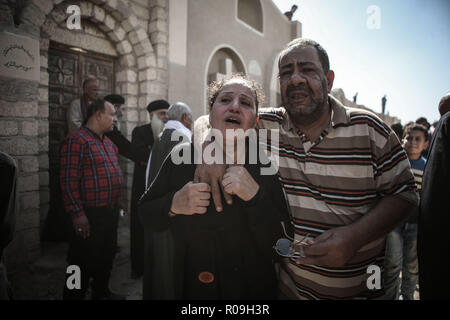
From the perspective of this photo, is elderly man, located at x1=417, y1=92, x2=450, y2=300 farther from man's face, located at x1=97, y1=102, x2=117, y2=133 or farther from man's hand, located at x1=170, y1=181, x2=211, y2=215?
man's face, located at x1=97, y1=102, x2=117, y2=133

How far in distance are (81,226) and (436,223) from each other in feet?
8.91

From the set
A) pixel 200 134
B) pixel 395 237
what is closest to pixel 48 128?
pixel 200 134

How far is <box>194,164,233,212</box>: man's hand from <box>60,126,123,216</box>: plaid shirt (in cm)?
181

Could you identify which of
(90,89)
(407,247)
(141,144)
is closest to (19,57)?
(90,89)

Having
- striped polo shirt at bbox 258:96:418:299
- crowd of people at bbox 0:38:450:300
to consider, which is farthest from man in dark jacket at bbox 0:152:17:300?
Answer: striped polo shirt at bbox 258:96:418:299

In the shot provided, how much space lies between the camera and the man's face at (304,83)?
144cm

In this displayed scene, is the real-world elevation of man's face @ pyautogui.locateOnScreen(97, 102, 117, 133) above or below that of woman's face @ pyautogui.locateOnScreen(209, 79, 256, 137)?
above

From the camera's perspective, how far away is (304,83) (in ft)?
4.72

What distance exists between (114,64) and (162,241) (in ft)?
13.8

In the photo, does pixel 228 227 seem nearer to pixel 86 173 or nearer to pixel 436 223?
pixel 436 223

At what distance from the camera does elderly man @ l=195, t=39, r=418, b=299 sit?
126cm

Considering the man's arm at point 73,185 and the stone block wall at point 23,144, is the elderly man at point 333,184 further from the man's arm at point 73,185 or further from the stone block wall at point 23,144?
the stone block wall at point 23,144

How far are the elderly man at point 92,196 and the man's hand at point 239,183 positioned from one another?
1.96 m
